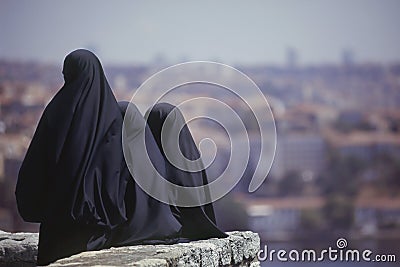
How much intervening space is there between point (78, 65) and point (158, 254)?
26.0 inches

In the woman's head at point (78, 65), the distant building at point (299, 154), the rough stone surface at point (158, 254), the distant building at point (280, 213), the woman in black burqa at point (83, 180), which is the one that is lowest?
the rough stone surface at point (158, 254)

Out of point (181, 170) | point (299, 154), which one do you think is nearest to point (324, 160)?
point (299, 154)

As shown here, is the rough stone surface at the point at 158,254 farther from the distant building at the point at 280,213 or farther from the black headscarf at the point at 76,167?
the distant building at the point at 280,213

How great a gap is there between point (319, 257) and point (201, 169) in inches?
90.4

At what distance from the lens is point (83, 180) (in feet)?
9.55

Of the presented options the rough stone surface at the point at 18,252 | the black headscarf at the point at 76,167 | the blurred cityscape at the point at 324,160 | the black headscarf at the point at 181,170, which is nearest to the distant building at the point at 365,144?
the blurred cityscape at the point at 324,160

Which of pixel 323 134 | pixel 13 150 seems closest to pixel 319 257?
pixel 323 134

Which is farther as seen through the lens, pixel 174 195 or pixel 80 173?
pixel 174 195

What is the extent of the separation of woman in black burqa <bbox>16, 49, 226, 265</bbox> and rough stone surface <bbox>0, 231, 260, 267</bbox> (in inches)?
3.2

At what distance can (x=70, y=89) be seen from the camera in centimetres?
301

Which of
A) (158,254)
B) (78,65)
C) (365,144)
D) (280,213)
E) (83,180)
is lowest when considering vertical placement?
(158,254)

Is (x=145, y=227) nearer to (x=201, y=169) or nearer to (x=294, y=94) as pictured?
(x=201, y=169)

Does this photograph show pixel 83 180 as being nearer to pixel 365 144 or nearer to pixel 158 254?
pixel 158 254

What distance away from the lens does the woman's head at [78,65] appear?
3004mm
